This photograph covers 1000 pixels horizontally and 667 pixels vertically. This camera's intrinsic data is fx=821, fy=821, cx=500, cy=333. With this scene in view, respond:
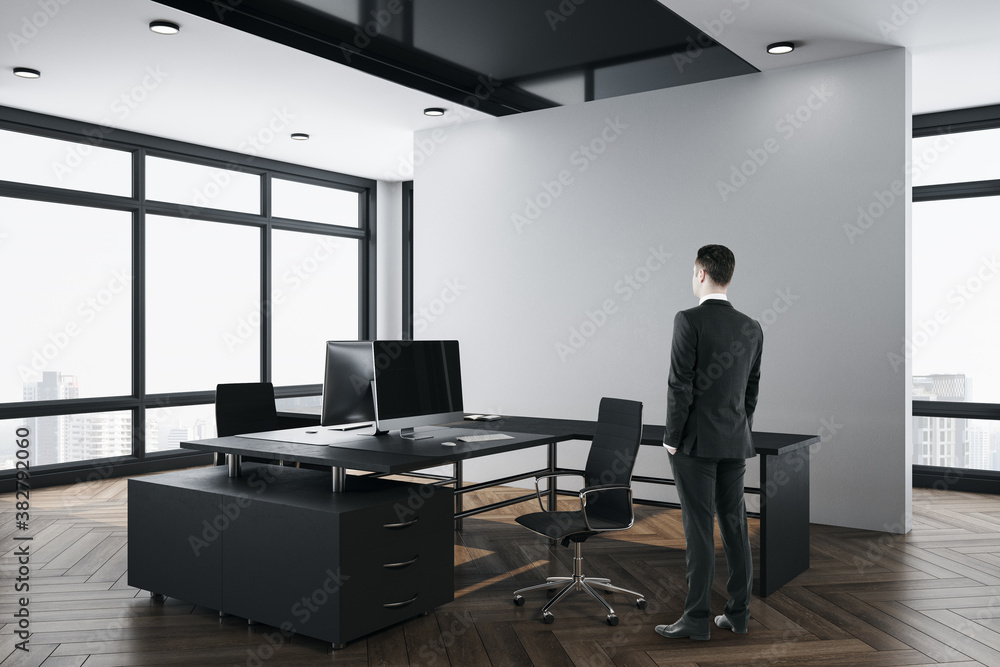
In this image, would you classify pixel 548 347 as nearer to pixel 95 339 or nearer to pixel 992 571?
pixel 992 571

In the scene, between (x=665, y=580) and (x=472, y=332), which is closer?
(x=665, y=580)

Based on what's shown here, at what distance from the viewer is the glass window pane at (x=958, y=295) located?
6676mm

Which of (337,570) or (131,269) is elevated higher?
(131,269)

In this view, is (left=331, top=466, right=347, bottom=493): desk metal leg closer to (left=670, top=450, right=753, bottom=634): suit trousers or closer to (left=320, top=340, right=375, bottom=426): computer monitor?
(left=320, top=340, right=375, bottom=426): computer monitor

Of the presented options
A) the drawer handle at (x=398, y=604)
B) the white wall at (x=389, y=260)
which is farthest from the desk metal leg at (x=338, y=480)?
the white wall at (x=389, y=260)

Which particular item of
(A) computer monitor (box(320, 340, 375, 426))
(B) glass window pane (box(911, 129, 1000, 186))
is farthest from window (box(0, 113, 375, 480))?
(B) glass window pane (box(911, 129, 1000, 186))

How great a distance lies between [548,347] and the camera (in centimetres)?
677

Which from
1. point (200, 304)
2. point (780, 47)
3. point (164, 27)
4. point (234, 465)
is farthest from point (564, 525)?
point (200, 304)

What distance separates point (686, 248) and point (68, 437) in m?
5.31

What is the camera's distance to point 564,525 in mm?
3705

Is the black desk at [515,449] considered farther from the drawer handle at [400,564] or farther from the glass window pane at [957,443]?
the glass window pane at [957,443]

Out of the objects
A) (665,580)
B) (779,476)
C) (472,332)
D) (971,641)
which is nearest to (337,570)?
(665,580)

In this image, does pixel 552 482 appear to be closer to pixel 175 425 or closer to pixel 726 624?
pixel 726 624

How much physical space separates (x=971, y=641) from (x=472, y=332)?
4536 mm
